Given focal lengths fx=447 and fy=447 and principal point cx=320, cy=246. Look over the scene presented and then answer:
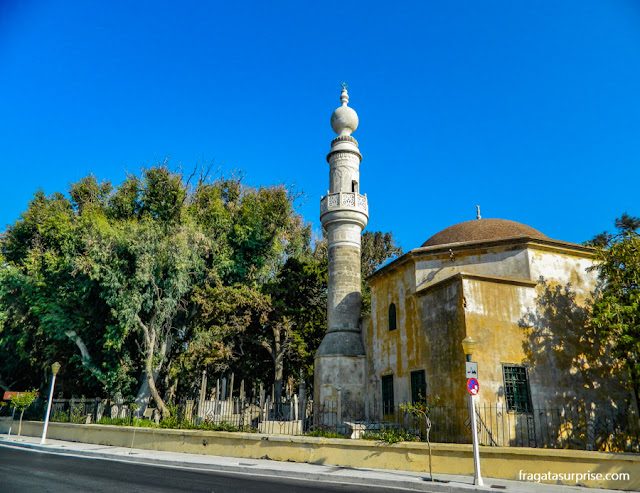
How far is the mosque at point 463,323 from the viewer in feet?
44.5

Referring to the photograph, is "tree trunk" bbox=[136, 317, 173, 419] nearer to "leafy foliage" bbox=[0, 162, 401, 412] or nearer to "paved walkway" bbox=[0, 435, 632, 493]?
"leafy foliage" bbox=[0, 162, 401, 412]

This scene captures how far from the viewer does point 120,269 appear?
23.0m

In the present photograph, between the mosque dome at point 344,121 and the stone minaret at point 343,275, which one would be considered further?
the mosque dome at point 344,121

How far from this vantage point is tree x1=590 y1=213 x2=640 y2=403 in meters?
12.4

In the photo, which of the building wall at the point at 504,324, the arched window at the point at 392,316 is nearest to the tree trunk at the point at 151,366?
the arched window at the point at 392,316

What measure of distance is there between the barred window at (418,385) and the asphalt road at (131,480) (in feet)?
19.7

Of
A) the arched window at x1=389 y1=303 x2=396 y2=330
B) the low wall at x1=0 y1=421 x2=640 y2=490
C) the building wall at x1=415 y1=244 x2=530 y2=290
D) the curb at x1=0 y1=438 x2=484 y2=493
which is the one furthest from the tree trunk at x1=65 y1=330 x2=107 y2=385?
the building wall at x1=415 y1=244 x2=530 y2=290

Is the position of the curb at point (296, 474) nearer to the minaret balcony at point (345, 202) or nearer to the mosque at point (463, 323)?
the mosque at point (463, 323)

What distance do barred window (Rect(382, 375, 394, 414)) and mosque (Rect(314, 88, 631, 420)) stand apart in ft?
0.13

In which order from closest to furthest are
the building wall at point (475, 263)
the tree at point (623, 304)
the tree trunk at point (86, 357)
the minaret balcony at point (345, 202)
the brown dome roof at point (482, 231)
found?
the tree at point (623, 304) < the building wall at point (475, 263) < the brown dome roof at point (482, 231) < the minaret balcony at point (345, 202) < the tree trunk at point (86, 357)

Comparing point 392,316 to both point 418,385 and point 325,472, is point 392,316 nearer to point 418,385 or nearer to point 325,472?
point 418,385

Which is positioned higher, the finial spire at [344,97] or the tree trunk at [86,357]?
the finial spire at [344,97]

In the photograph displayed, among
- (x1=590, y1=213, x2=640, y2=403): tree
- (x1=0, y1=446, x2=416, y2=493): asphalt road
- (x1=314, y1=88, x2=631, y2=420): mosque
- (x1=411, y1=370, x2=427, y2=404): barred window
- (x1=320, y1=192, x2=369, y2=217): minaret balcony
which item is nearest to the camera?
(x1=0, y1=446, x2=416, y2=493): asphalt road

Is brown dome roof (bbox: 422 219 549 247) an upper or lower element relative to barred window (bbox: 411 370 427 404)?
upper
